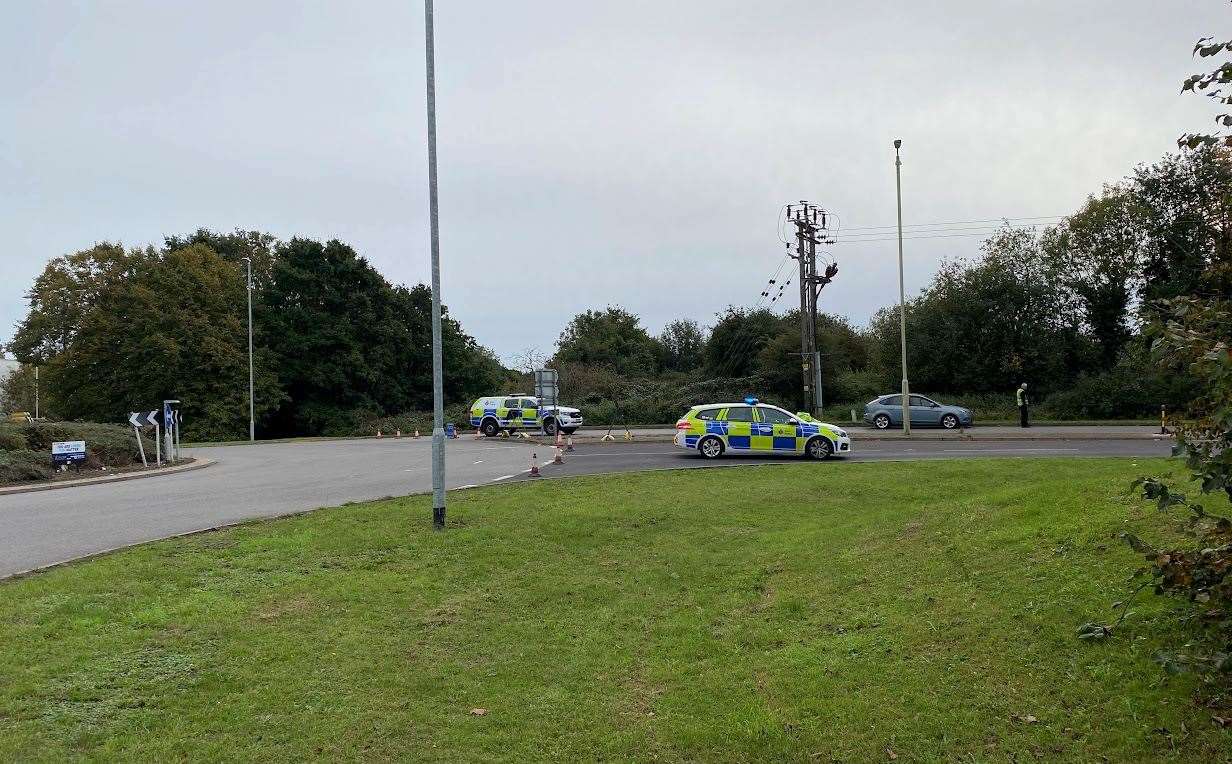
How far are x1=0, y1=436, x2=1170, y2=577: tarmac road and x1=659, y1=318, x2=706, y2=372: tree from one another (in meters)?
43.8

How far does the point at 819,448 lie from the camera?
71.8ft

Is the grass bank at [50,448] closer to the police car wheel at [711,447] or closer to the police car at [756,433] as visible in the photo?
the police car at [756,433]

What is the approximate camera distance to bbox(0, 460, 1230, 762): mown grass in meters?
4.51

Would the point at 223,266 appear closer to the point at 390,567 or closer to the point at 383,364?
the point at 383,364

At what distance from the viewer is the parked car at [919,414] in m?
33.2

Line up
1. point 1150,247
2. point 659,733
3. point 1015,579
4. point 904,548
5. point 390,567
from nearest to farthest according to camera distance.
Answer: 1. point 659,733
2. point 1015,579
3. point 904,548
4. point 390,567
5. point 1150,247

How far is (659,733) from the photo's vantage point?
4.81 metres

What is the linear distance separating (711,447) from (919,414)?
14.6 m

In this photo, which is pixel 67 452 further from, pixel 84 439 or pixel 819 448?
pixel 819 448

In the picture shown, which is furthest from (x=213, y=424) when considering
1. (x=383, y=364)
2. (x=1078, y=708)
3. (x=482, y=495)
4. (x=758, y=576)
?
(x=1078, y=708)

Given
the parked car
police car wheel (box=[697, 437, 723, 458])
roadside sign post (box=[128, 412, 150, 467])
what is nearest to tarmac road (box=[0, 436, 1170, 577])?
police car wheel (box=[697, 437, 723, 458])

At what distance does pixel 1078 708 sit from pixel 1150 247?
42727 millimetres

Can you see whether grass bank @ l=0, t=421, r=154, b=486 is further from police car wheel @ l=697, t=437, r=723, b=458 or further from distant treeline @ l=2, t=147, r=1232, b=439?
distant treeline @ l=2, t=147, r=1232, b=439

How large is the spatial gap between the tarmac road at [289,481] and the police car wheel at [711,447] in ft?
1.11
